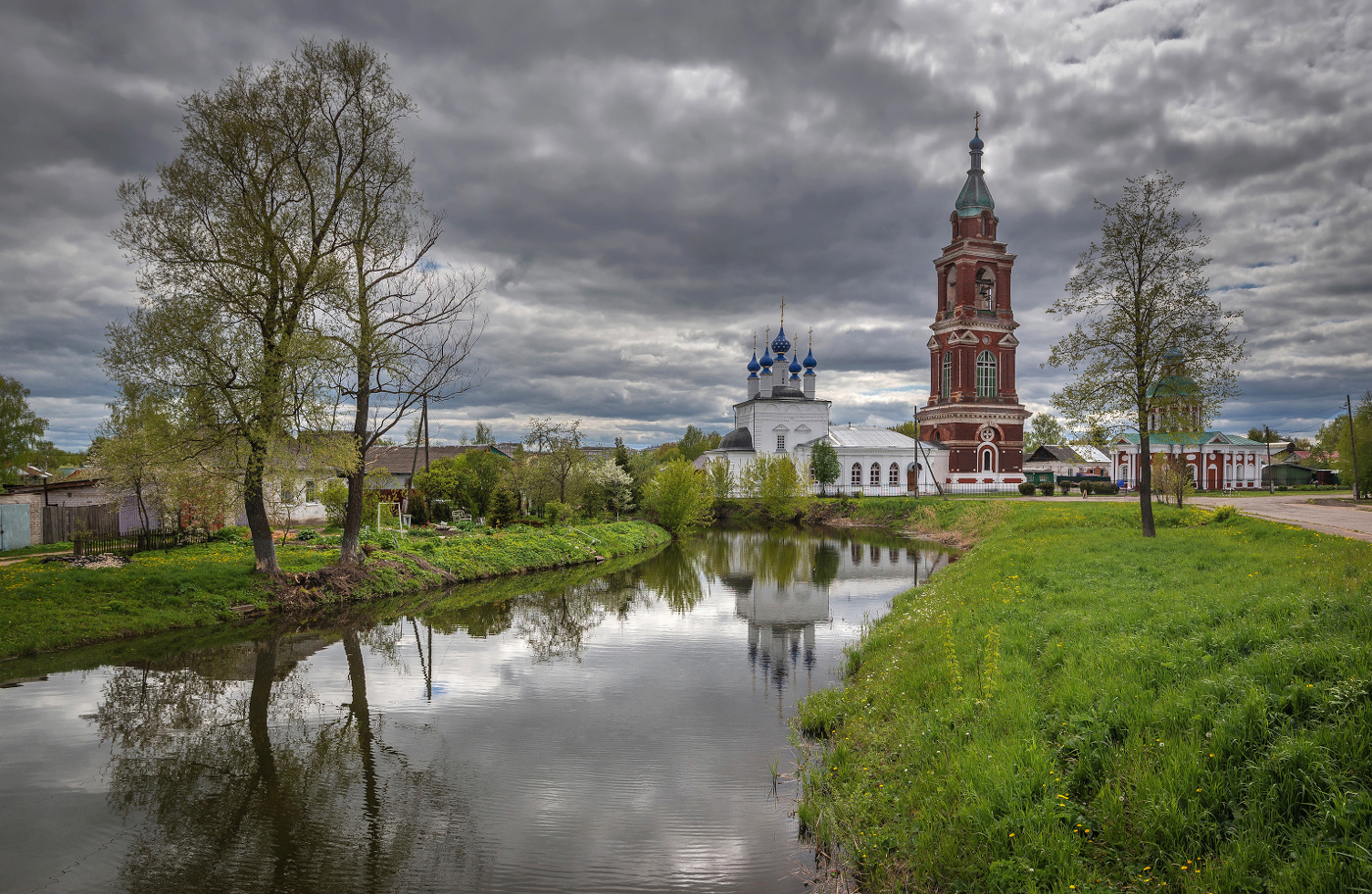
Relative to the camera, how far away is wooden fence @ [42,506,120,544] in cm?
2308

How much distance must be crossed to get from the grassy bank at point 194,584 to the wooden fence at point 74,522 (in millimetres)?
5117

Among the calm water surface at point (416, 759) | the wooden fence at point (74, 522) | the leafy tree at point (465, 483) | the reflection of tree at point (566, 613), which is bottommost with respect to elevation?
the reflection of tree at point (566, 613)

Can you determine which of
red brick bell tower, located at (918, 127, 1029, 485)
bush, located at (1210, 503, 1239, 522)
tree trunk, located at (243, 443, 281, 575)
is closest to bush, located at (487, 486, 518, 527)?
tree trunk, located at (243, 443, 281, 575)

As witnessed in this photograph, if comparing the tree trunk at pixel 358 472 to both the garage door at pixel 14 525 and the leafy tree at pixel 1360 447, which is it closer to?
the garage door at pixel 14 525

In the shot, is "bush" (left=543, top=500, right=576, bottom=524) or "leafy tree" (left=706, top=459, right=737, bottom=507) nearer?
"bush" (left=543, top=500, right=576, bottom=524)

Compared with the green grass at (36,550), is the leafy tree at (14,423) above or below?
above

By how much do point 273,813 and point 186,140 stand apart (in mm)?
14816

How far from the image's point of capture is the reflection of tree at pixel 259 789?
5611mm

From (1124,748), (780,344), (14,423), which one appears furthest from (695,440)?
(1124,748)

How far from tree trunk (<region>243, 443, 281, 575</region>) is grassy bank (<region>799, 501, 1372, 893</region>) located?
13015 millimetres

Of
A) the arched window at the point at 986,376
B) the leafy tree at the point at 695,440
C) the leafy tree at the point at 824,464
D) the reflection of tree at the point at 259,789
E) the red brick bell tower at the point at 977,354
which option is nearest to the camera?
the reflection of tree at the point at 259,789

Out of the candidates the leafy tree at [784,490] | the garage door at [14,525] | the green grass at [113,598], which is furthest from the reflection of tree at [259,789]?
the leafy tree at [784,490]

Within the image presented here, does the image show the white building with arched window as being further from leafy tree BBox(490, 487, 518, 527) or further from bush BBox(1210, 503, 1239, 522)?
bush BBox(1210, 503, 1239, 522)

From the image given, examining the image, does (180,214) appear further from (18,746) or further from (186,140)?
(18,746)
